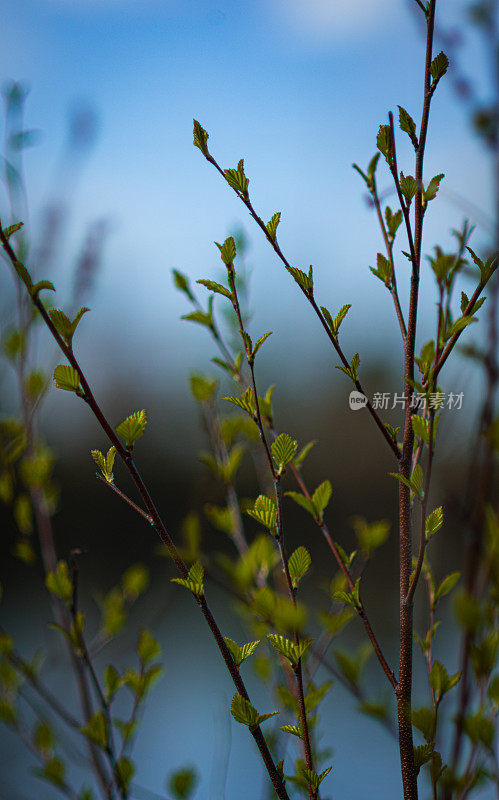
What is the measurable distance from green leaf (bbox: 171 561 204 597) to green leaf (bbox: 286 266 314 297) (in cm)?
16

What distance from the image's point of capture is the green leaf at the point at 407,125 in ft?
1.03

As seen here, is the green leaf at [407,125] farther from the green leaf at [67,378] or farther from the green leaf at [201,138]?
the green leaf at [67,378]

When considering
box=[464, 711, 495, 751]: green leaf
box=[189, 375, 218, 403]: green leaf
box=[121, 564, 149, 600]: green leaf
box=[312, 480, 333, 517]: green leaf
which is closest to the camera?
box=[464, 711, 495, 751]: green leaf

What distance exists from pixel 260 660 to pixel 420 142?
0.43 meters

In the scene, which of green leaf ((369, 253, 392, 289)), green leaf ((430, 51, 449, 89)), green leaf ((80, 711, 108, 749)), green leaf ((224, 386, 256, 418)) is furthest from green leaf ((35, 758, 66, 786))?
green leaf ((430, 51, 449, 89))

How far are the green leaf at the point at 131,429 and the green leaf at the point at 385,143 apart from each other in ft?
0.64

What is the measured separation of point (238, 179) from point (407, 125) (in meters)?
0.10

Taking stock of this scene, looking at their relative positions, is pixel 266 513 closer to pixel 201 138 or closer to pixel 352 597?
pixel 352 597

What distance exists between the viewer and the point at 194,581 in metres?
0.31

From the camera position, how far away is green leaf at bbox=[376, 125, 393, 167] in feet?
1.03

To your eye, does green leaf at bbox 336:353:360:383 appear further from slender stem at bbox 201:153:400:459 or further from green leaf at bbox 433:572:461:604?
green leaf at bbox 433:572:461:604

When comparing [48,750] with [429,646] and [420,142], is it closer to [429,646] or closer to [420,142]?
[429,646]

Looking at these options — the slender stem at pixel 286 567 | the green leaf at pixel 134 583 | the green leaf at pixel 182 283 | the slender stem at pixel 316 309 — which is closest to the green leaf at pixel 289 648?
the slender stem at pixel 286 567

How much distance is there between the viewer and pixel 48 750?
55 centimetres
